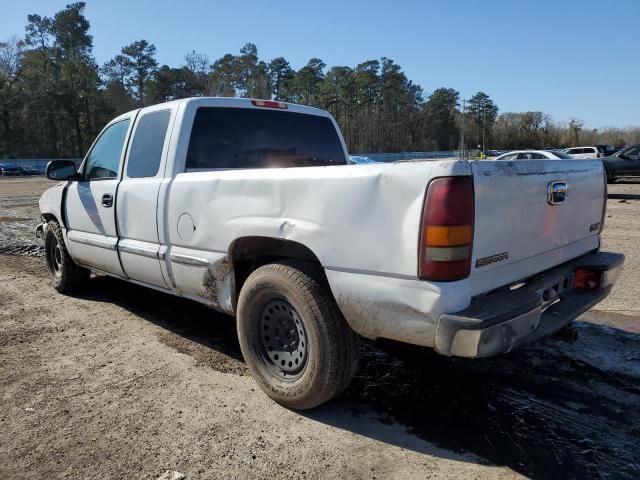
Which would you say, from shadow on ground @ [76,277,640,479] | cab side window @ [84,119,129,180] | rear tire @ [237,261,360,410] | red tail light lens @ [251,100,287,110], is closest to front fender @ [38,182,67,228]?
cab side window @ [84,119,129,180]

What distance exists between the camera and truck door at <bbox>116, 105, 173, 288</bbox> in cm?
392

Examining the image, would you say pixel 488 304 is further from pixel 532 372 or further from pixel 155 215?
pixel 155 215

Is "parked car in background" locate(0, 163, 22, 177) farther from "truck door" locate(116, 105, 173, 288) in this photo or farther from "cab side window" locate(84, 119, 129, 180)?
"truck door" locate(116, 105, 173, 288)

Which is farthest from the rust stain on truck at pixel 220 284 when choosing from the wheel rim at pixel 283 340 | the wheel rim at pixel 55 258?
the wheel rim at pixel 55 258

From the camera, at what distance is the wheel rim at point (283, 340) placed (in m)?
2.98

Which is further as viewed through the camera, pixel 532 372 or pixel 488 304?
pixel 532 372

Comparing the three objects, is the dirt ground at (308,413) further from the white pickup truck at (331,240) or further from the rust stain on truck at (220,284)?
the rust stain on truck at (220,284)

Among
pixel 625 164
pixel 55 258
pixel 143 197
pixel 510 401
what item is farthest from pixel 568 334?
pixel 625 164

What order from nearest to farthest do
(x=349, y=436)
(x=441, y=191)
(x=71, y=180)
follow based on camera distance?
(x=441, y=191), (x=349, y=436), (x=71, y=180)

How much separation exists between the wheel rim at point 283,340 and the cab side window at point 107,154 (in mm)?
2412

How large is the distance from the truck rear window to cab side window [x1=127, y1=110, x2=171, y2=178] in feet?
1.10

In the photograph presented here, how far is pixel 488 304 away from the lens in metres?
2.42

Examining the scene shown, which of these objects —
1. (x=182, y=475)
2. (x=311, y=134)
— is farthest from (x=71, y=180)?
(x=182, y=475)

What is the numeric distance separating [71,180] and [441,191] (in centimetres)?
440
